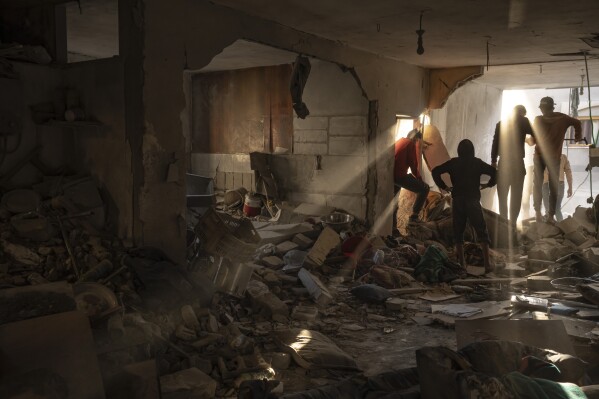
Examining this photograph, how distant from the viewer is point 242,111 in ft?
39.7

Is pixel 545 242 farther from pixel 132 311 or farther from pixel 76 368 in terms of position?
pixel 76 368

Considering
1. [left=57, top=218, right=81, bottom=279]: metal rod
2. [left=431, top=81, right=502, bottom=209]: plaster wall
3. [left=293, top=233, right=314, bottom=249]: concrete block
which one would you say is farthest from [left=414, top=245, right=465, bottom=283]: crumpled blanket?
[left=431, top=81, right=502, bottom=209]: plaster wall

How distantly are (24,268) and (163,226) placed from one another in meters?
1.46

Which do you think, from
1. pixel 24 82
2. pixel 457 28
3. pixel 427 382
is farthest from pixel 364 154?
pixel 427 382

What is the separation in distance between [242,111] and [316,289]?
650 cm

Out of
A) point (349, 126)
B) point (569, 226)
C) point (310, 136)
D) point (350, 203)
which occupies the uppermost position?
point (349, 126)

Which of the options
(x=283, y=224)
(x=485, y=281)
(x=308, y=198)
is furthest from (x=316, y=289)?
(x=308, y=198)

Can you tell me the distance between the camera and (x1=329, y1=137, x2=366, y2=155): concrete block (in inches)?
396

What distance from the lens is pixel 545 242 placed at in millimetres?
10320

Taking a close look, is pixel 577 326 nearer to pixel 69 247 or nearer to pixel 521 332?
pixel 521 332

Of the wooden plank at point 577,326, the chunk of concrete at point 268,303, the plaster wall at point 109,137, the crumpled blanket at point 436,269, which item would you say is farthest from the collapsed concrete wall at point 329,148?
the plaster wall at point 109,137

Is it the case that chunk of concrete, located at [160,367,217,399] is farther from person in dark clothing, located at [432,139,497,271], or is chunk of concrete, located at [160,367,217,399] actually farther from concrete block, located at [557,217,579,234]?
concrete block, located at [557,217,579,234]

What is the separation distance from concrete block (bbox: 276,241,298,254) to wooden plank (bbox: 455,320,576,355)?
152 inches

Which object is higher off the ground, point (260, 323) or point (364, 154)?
point (364, 154)
